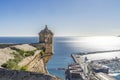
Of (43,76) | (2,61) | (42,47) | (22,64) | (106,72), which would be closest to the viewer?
(43,76)

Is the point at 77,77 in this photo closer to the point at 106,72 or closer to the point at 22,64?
the point at 106,72

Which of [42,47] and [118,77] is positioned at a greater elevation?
[42,47]

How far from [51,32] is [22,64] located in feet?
36.2

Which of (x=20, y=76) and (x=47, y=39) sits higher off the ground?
(x=47, y=39)

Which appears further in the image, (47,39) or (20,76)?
(47,39)

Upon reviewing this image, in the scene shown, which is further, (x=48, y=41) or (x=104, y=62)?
(x=104, y=62)

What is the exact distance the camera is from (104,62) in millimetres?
116812

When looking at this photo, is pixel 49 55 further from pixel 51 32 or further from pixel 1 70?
pixel 1 70

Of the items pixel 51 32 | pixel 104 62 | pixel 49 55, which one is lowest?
pixel 104 62

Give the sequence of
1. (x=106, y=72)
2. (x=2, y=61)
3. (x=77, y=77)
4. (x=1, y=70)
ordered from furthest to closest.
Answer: (x=106, y=72) < (x=77, y=77) < (x=2, y=61) < (x=1, y=70)

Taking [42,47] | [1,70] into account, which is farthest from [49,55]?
[1,70]

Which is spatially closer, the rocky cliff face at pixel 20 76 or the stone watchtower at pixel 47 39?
the rocky cliff face at pixel 20 76

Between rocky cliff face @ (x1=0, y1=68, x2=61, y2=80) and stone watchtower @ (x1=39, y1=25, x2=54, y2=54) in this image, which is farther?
stone watchtower @ (x1=39, y1=25, x2=54, y2=54)

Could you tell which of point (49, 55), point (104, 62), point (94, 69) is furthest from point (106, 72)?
point (49, 55)
